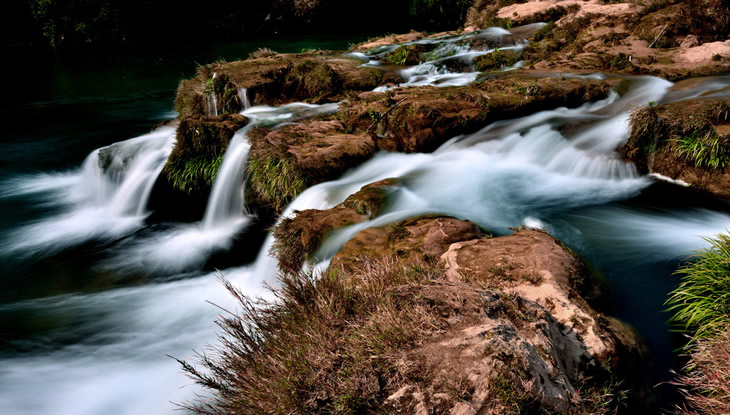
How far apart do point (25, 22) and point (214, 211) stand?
33.5 metres

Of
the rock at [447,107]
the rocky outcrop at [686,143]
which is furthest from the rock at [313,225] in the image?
the rocky outcrop at [686,143]

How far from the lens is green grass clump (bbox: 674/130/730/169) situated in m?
5.98

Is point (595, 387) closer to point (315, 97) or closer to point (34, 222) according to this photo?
point (315, 97)

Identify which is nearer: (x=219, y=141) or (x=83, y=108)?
(x=219, y=141)

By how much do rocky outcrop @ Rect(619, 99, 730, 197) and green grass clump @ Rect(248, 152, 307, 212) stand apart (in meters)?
5.24

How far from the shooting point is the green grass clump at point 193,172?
8.30 meters

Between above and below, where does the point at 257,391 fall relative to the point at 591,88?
below

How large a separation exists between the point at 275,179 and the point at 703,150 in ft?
21.0

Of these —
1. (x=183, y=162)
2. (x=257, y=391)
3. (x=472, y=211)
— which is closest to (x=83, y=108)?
(x=183, y=162)

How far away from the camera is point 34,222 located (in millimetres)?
8789

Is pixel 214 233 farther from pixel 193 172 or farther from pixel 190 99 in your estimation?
pixel 190 99

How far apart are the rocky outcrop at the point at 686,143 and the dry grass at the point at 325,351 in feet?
18.3

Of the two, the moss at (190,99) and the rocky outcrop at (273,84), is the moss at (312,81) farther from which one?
the moss at (190,99)

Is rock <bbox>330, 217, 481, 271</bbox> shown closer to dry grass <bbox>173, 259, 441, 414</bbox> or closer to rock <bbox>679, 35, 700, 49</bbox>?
dry grass <bbox>173, 259, 441, 414</bbox>
